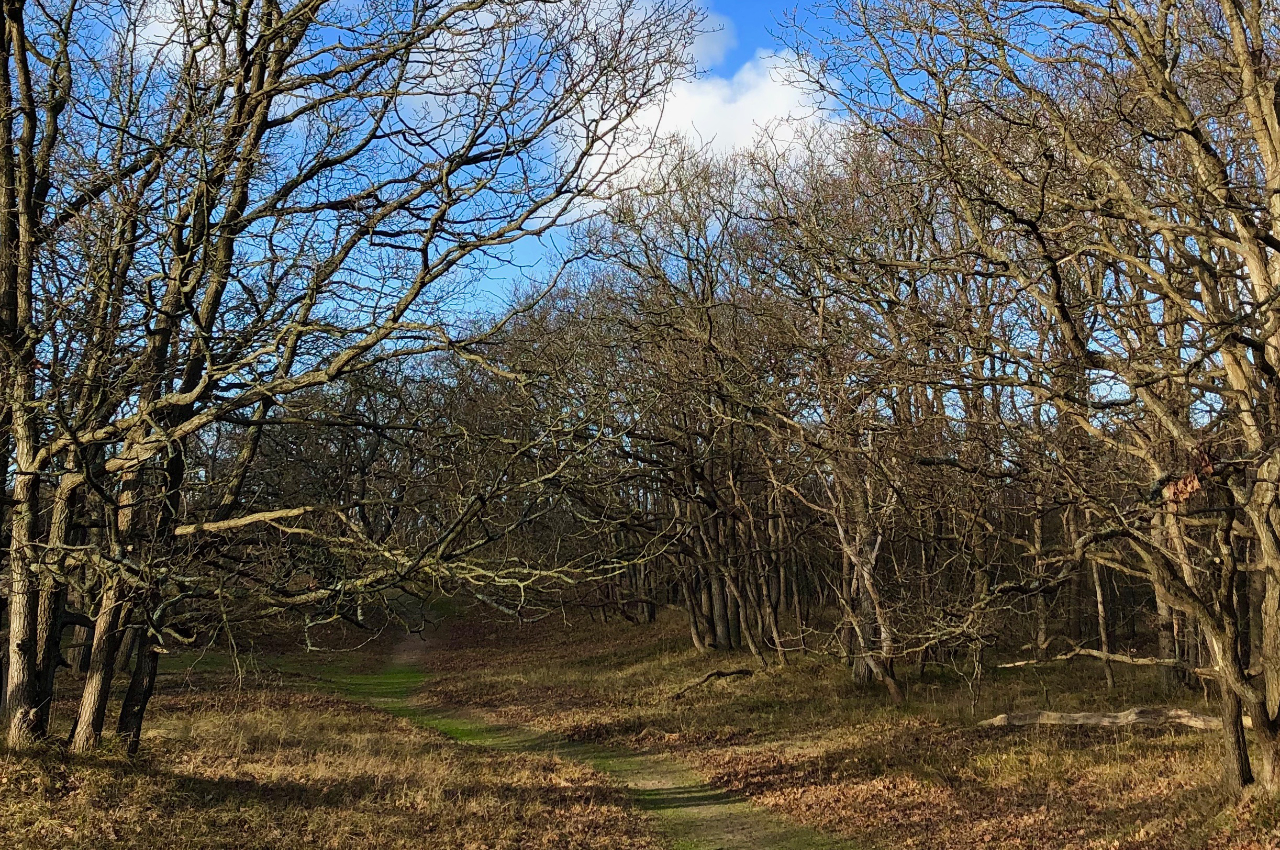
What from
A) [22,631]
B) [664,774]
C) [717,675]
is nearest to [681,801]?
[664,774]

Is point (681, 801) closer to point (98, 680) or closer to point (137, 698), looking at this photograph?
point (137, 698)

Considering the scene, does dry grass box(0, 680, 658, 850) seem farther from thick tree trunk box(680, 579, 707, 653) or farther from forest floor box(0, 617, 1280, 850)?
thick tree trunk box(680, 579, 707, 653)

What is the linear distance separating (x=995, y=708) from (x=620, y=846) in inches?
306

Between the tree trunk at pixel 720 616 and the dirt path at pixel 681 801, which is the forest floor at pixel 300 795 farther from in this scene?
the tree trunk at pixel 720 616

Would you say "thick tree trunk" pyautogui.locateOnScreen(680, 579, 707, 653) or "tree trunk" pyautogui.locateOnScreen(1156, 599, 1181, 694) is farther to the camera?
"thick tree trunk" pyautogui.locateOnScreen(680, 579, 707, 653)

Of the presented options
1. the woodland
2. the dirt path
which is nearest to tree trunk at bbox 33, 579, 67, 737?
the woodland

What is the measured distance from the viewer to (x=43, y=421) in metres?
7.99

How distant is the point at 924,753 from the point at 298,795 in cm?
748

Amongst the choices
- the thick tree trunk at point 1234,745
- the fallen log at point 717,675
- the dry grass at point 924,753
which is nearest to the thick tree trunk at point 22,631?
the dry grass at point 924,753

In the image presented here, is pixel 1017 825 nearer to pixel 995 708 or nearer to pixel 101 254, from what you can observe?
pixel 995 708

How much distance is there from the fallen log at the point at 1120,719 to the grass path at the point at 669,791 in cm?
454

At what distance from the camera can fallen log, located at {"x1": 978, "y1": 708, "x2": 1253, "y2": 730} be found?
1080cm

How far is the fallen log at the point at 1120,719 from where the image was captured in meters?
10.8

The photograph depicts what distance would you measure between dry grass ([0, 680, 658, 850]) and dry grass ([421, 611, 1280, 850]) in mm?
2332
